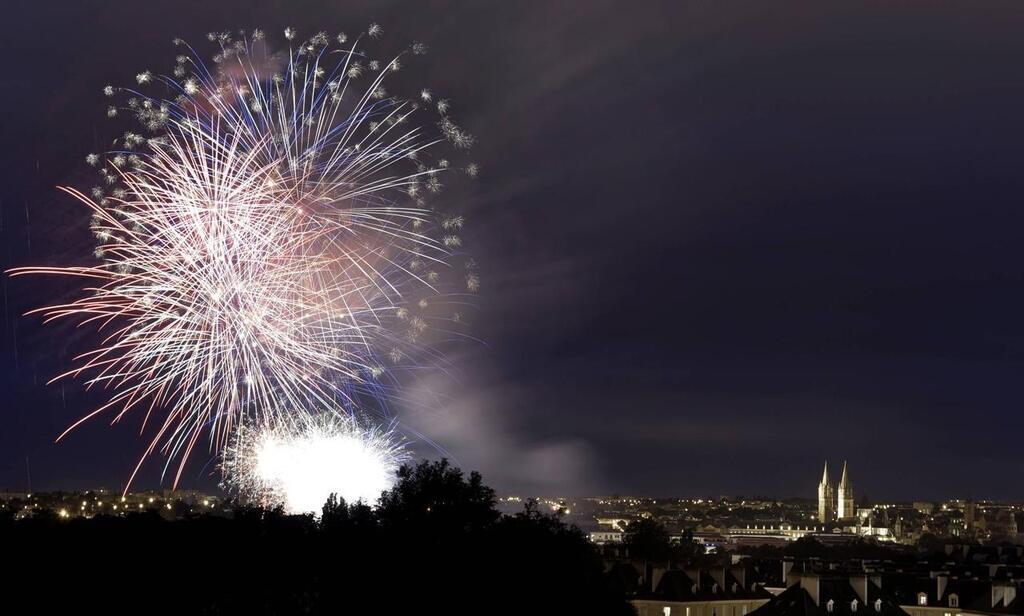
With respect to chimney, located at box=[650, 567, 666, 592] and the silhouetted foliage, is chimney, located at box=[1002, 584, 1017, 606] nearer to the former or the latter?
chimney, located at box=[650, 567, 666, 592]

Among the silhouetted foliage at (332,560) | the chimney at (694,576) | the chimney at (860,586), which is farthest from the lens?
the chimney at (694,576)

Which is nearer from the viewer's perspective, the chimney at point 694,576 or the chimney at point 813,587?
the chimney at point 813,587

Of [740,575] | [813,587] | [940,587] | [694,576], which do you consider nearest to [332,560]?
[813,587]

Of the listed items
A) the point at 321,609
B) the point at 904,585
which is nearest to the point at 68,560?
the point at 321,609

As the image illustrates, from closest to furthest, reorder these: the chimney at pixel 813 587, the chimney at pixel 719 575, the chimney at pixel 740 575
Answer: the chimney at pixel 813 587, the chimney at pixel 719 575, the chimney at pixel 740 575

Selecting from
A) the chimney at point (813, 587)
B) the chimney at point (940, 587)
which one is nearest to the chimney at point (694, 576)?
the chimney at point (813, 587)

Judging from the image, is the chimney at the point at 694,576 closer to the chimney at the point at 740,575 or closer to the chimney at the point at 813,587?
the chimney at the point at 740,575

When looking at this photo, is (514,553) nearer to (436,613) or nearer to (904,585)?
(436,613)
